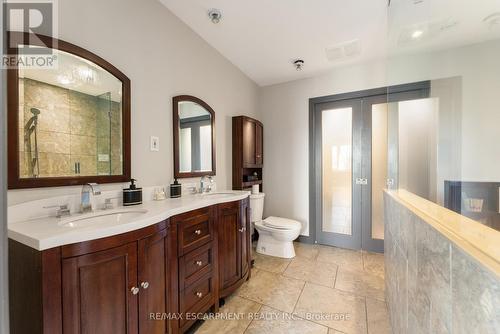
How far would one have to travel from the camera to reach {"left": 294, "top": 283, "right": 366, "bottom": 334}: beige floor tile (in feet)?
4.88

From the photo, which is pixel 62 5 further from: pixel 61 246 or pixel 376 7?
pixel 376 7

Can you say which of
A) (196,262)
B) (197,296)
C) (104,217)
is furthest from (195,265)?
(104,217)

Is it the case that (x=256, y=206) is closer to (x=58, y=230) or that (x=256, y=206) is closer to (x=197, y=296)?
(x=197, y=296)

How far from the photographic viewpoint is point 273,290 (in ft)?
6.17

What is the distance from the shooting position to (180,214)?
1275 mm

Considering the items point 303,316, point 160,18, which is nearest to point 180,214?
point 303,316

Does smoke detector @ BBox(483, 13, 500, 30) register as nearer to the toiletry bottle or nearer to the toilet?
the toilet

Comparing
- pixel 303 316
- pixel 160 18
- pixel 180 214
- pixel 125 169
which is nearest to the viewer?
pixel 180 214

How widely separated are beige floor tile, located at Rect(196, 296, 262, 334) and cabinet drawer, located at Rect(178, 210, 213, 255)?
61 centimetres

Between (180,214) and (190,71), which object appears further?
(190,71)

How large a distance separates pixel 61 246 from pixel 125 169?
2.38ft

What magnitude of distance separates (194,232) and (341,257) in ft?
6.77

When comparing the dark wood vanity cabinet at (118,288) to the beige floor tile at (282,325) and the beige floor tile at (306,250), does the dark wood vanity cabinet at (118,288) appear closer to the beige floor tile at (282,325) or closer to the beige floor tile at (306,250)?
the beige floor tile at (282,325)

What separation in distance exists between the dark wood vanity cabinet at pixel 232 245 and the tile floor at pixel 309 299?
0.56 ft
